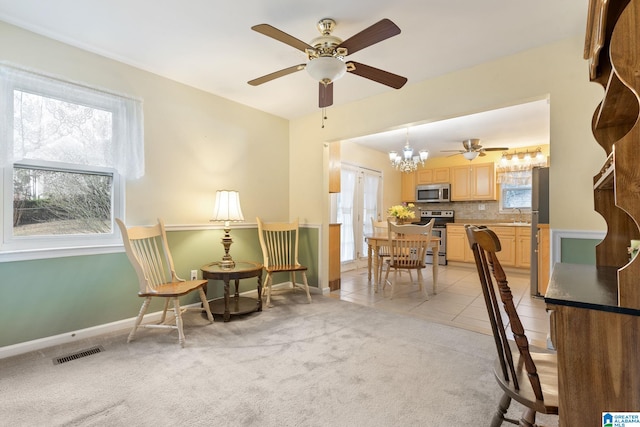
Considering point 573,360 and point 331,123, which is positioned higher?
point 331,123

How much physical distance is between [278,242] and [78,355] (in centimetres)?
216

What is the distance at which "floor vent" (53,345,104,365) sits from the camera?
2111 millimetres

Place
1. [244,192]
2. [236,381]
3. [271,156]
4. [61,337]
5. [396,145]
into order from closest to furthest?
[236,381] → [61,337] → [244,192] → [271,156] → [396,145]

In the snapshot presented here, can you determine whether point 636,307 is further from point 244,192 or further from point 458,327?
point 244,192

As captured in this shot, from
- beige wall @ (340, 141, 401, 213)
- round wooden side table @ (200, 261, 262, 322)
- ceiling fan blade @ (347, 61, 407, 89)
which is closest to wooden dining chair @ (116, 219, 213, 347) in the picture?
round wooden side table @ (200, 261, 262, 322)

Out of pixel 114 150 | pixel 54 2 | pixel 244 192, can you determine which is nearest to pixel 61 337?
pixel 114 150

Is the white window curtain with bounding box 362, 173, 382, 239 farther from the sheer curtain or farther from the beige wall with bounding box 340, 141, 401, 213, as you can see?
the beige wall with bounding box 340, 141, 401, 213

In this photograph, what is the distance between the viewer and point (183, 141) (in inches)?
125

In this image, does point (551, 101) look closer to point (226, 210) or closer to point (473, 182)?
point (226, 210)

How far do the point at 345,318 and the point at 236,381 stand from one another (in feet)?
4.50

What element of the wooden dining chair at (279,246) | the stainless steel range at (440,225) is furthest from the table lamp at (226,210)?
the stainless steel range at (440,225)

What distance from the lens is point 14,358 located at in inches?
84.4

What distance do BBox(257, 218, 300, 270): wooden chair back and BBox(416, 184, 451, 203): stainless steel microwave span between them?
4.04 meters

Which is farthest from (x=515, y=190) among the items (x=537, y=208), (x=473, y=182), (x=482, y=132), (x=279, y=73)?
(x=279, y=73)
